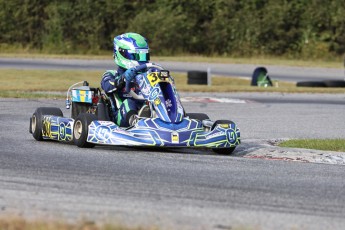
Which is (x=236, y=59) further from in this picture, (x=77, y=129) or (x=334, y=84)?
(x=77, y=129)

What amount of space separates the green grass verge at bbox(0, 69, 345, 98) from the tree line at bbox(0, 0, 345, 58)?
1087 cm

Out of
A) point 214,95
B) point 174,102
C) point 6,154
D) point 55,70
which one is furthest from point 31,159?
point 55,70

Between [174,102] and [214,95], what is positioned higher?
[174,102]

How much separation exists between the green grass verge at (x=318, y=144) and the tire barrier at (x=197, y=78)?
1601cm

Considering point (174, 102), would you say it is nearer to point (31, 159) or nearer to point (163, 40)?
point (31, 159)

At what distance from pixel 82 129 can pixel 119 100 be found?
888 mm

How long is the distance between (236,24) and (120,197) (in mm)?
36350

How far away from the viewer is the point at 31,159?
10.5m

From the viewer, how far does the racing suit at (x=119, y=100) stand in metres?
12.3

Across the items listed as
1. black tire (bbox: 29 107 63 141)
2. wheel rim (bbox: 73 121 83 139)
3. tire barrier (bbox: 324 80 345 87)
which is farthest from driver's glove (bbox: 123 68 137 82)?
tire barrier (bbox: 324 80 345 87)

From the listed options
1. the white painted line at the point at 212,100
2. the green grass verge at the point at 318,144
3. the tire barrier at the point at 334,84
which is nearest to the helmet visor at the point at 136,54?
the green grass verge at the point at 318,144

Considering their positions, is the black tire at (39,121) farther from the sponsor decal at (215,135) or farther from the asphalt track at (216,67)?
the asphalt track at (216,67)

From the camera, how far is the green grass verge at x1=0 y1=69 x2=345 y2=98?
24.2 metres

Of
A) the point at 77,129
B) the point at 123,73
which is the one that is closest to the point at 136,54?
the point at 123,73
